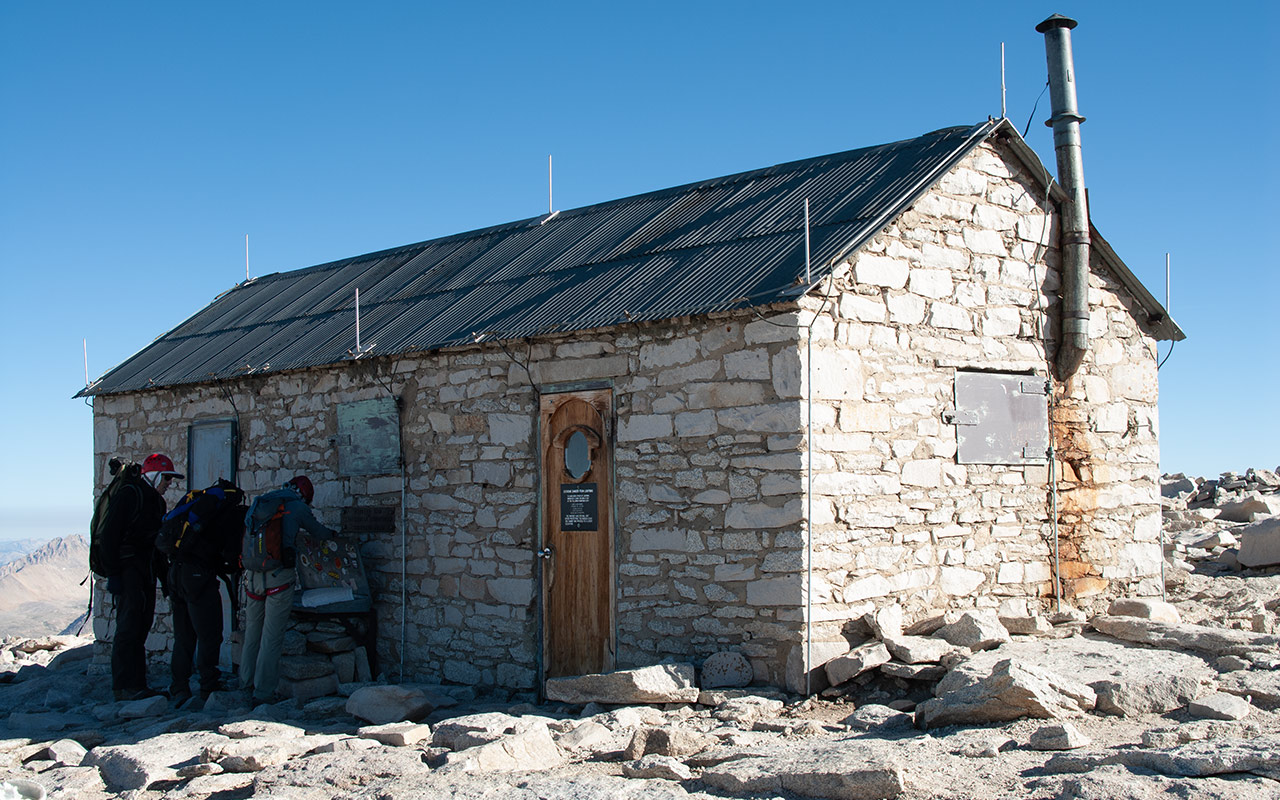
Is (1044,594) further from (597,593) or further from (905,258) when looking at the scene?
(597,593)

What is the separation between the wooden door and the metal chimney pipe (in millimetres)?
3815

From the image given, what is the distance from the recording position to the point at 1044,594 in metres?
8.58

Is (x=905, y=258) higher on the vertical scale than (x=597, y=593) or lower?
higher

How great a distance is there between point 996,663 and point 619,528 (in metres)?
2.80

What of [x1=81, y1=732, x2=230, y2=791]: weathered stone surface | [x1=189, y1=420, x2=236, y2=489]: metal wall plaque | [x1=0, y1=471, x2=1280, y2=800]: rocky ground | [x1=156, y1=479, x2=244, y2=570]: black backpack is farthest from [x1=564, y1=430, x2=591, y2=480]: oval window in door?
[x1=189, y1=420, x2=236, y2=489]: metal wall plaque

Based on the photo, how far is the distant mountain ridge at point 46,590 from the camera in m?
62.3

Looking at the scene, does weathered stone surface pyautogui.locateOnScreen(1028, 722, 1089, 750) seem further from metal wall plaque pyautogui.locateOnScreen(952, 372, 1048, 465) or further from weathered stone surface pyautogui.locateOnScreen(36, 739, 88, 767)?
weathered stone surface pyautogui.locateOnScreen(36, 739, 88, 767)

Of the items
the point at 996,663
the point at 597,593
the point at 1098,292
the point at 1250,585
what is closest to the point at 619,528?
the point at 597,593

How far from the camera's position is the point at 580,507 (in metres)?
8.27

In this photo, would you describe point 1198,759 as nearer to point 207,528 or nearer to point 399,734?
point 399,734

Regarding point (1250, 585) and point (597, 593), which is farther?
point (1250, 585)

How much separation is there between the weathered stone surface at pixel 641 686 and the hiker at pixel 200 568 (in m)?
3.81

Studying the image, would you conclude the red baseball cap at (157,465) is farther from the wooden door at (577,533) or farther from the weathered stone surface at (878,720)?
the weathered stone surface at (878,720)

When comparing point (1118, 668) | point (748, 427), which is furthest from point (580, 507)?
point (1118, 668)
